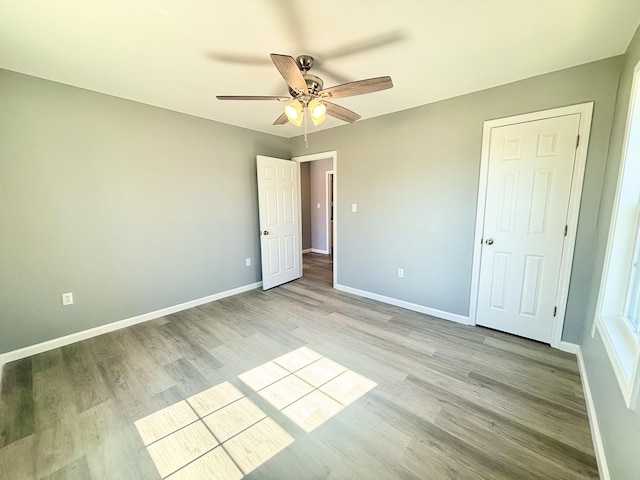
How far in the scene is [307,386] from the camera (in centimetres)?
190

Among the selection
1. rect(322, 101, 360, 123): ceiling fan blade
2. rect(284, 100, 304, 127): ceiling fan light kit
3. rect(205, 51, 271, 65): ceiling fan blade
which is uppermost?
rect(205, 51, 271, 65): ceiling fan blade

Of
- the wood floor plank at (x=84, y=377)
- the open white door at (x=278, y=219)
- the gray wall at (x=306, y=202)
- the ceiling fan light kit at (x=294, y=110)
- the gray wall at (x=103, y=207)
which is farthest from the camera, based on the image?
the gray wall at (x=306, y=202)

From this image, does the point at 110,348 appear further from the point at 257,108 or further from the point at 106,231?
the point at 257,108

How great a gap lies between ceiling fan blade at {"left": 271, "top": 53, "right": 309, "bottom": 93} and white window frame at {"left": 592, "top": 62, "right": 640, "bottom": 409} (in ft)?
6.32

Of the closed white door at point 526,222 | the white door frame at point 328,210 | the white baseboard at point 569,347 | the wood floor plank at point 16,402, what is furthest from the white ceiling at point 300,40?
the white door frame at point 328,210

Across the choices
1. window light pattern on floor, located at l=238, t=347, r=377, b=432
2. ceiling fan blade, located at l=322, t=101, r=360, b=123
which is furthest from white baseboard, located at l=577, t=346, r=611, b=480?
ceiling fan blade, located at l=322, t=101, r=360, b=123

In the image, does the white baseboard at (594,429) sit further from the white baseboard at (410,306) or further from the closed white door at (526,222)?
the white baseboard at (410,306)

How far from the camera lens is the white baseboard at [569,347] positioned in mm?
2223

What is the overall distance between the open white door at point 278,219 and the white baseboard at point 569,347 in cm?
336

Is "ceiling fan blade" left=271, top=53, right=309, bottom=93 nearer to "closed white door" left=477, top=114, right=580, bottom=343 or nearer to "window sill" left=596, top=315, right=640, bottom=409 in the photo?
"closed white door" left=477, top=114, right=580, bottom=343

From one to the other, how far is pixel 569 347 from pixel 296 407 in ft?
7.97

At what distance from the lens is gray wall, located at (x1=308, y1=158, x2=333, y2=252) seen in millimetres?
6410

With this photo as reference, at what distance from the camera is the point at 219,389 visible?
1881mm

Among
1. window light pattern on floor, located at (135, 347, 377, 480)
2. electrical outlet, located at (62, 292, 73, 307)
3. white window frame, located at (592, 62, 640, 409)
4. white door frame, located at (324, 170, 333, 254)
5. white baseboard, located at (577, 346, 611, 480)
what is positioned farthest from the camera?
white door frame, located at (324, 170, 333, 254)
